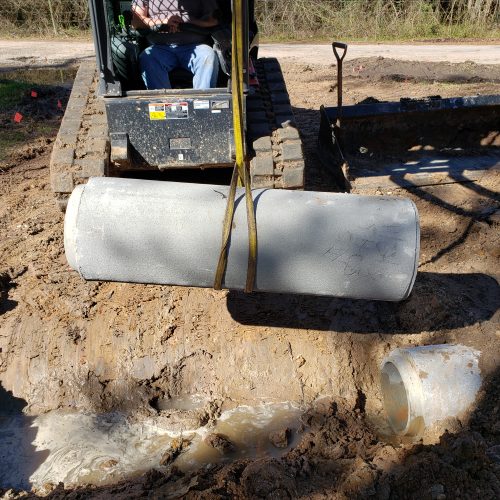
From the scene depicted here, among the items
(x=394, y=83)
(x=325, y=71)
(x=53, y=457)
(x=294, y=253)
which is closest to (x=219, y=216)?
(x=294, y=253)

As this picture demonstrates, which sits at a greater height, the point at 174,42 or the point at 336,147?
the point at 174,42

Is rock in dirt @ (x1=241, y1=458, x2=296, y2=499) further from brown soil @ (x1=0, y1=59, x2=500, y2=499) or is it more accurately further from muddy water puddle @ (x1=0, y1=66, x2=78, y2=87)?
muddy water puddle @ (x1=0, y1=66, x2=78, y2=87)

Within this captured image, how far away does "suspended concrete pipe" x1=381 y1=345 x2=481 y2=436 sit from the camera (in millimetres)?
3488

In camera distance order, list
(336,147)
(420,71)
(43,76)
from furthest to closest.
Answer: (43,76) < (420,71) < (336,147)

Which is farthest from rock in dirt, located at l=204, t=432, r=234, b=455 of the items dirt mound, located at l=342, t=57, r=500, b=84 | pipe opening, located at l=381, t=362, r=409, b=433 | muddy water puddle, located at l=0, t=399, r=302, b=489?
dirt mound, located at l=342, t=57, r=500, b=84

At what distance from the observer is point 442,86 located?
33.8 feet

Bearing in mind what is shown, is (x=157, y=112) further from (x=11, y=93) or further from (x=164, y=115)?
(x=11, y=93)

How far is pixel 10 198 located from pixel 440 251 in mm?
4397

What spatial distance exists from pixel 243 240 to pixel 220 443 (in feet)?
4.70

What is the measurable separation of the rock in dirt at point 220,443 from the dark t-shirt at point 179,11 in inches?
130

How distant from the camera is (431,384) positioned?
3.49m

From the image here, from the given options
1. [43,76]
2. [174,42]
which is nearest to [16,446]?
[174,42]

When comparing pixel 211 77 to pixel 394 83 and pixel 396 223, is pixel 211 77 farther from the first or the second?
pixel 394 83

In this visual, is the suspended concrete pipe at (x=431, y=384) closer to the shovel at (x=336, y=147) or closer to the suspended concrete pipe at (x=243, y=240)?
the suspended concrete pipe at (x=243, y=240)
